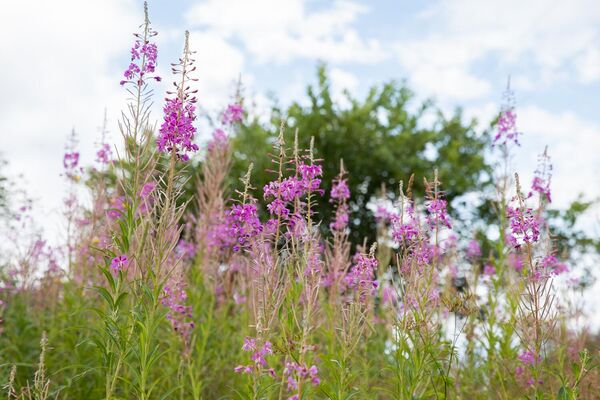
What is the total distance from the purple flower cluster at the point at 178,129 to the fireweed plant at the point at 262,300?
1cm

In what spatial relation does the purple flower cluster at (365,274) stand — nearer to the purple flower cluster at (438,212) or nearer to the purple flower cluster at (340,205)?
the purple flower cluster at (438,212)

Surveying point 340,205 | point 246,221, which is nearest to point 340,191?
point 340,205

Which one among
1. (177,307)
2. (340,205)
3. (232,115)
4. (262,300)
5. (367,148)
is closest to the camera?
(262,300)

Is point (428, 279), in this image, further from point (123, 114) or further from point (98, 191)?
point (98, 191)

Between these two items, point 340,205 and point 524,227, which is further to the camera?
point 340,205

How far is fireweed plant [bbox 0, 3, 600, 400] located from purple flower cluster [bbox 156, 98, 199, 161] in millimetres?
11

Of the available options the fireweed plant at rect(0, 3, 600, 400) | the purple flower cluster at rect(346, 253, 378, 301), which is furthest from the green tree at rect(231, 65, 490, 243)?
the purple flower cluster at rect(346, 253, 378, 301)

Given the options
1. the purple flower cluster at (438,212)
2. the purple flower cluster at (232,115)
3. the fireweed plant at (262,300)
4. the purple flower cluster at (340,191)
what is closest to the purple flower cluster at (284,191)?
the fireweed plant at (262,300)

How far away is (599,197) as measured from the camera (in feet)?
44.3

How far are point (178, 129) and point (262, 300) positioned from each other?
125 centimetres

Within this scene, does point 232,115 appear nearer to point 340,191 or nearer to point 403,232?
point 340,191

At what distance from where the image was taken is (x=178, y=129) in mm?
4066

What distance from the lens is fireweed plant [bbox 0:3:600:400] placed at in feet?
12.9

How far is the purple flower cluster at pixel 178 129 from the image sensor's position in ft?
13.3
